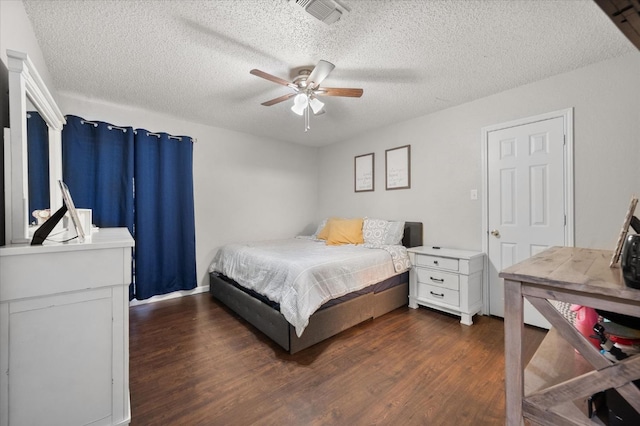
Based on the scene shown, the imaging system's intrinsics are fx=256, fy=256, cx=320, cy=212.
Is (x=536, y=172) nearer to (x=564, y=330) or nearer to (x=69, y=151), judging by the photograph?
(x=564, y=330)

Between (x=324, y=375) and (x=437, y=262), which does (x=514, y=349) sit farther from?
(x=437, y=262)

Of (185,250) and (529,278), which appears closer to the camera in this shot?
(529,278)

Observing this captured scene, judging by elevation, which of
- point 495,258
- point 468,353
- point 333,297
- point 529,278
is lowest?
point 468,353

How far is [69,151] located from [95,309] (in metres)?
2.39

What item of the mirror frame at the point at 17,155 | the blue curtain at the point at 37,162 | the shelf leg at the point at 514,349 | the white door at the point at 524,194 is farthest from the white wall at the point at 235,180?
the shelf leg at the point at 514,349

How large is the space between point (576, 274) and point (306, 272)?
161 centimetres

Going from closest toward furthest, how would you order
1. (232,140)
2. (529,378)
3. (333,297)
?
(529,378) → (333,297) → (232,140)

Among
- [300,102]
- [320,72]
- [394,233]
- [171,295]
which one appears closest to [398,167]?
[394,233]

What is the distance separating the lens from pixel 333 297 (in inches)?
87.5

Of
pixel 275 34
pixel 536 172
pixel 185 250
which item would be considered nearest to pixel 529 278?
pixel 275 34

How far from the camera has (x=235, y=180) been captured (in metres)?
3.89

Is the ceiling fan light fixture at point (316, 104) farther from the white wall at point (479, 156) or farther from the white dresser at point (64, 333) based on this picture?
the white dresser at point (64, 333)

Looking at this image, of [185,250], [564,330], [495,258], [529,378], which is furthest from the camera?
[185,250]

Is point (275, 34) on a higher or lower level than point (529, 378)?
higher
